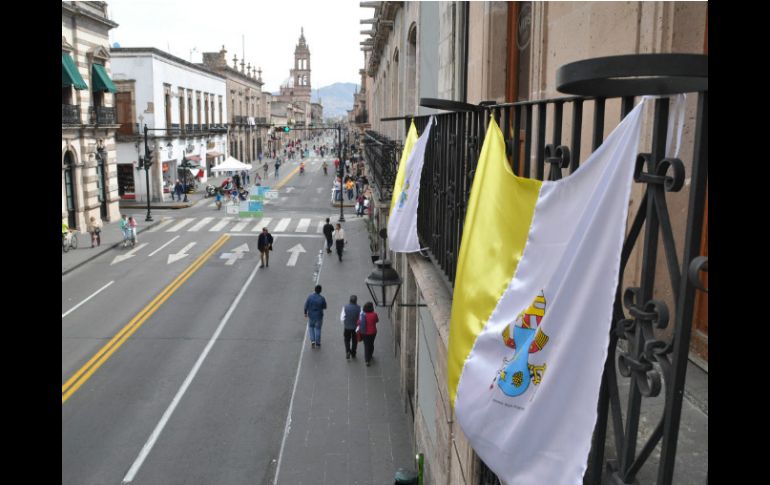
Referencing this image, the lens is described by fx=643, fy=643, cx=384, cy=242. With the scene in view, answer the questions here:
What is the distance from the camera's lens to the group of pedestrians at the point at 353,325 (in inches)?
600

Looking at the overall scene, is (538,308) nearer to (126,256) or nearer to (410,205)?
(410,205)

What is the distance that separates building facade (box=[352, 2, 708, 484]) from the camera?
3.64 meters

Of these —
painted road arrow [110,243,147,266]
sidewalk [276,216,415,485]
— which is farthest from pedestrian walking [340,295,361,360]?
painted road arrow [110,243,147,266]

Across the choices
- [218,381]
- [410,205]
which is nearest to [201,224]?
[218,381]

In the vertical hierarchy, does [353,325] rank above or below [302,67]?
below

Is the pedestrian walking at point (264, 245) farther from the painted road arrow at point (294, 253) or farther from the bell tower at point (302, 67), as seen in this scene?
the bell tower at point (302, 67)

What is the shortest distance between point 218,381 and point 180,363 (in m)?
1.51

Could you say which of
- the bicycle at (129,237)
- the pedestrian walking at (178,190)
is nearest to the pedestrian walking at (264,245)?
the bicycle at (129,237)

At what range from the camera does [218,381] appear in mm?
13992

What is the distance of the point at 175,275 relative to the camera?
2350cm

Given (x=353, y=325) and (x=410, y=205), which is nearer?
(x=410, y=205)

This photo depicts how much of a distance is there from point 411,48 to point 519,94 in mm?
10500

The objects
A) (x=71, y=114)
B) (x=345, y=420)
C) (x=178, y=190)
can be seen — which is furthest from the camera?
(x=178, y=190)
